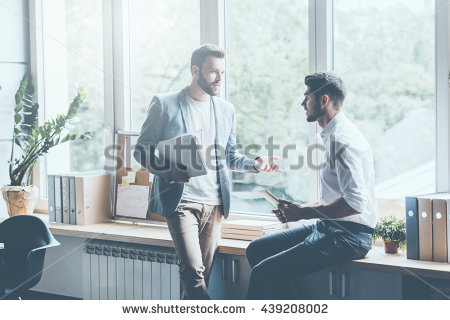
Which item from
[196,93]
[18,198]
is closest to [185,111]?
[196,93]

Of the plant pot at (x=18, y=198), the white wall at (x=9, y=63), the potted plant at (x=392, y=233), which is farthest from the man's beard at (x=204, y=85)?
the white wall at (x=9, y=63)

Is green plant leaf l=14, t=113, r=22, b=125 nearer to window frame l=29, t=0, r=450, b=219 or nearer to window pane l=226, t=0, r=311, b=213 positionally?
window frame l=29, t=0, r=450, b=219

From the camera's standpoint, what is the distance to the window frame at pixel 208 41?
9.33 feet

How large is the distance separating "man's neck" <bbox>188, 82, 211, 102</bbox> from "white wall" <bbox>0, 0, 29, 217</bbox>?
1993 millimetres

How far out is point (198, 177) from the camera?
289 centimetres

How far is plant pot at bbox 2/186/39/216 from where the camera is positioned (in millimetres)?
3932

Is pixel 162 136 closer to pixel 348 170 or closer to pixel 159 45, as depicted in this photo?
pixel 348 170

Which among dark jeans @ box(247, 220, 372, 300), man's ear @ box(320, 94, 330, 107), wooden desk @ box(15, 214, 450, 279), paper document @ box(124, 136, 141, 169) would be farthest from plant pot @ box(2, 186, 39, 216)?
man's ear @ box(320, 94, 330, 107)

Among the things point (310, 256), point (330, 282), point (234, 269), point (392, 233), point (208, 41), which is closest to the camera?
point (310, 256)

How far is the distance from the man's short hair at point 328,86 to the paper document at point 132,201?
1587 mm

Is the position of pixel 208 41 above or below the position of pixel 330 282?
above

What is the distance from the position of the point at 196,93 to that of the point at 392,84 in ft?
3.66

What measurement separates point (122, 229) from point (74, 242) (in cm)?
50
